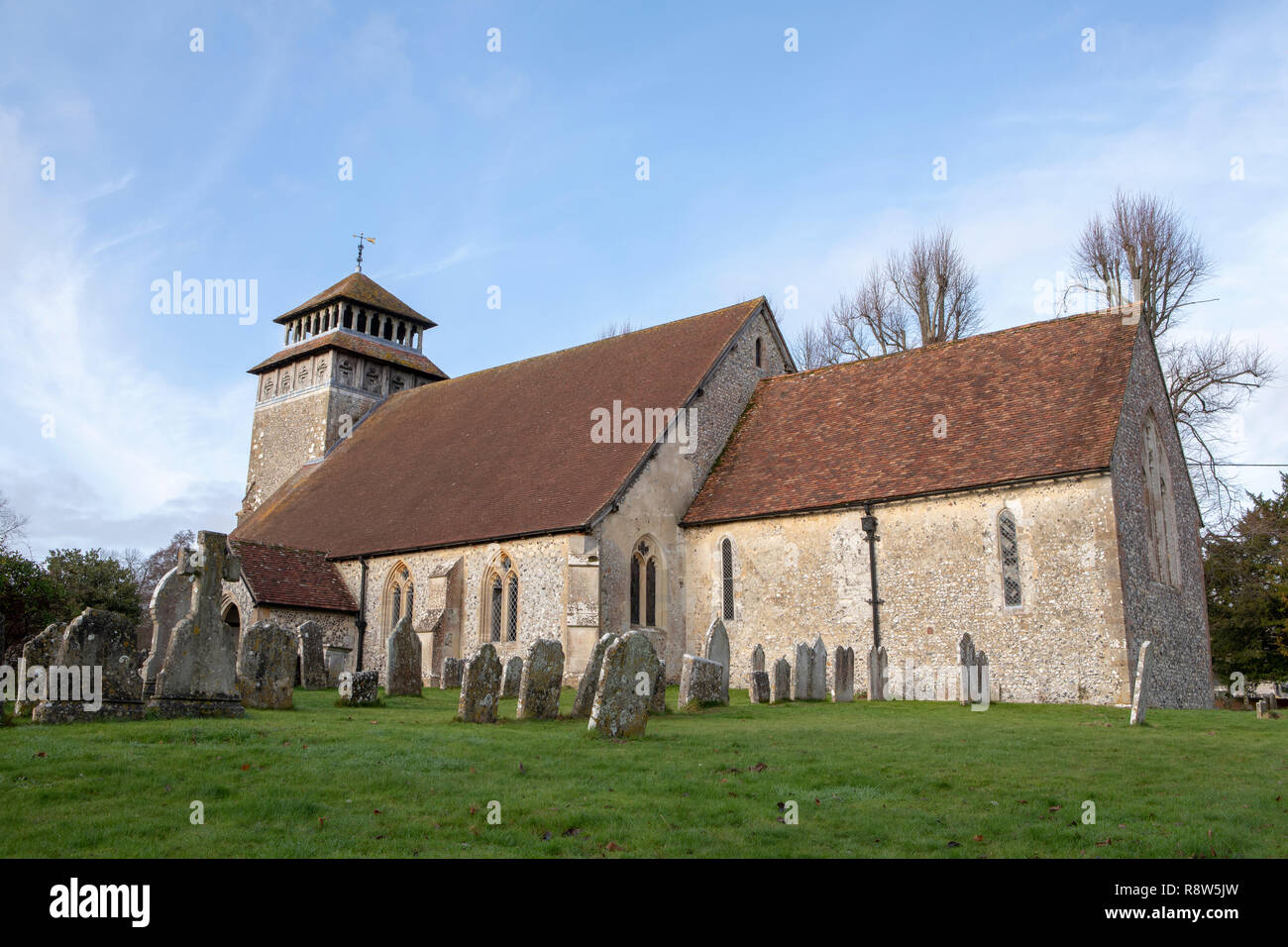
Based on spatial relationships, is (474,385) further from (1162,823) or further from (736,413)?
(1162,823)

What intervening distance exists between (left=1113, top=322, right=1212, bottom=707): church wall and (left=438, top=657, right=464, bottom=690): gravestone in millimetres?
12545

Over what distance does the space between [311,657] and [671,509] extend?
27.8 feet

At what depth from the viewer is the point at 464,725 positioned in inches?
455

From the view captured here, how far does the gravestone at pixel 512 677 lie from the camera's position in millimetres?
14719

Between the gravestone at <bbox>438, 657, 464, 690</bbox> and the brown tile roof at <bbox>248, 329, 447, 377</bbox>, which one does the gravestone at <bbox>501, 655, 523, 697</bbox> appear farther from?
the brown tile roof at <bbox>248, 329, 447, 377</bbox>

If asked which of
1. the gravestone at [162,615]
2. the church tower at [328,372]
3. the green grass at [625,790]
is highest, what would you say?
the church tower at [328,372]

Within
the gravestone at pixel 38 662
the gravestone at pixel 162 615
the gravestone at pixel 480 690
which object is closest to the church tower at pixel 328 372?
the gravestone at pixel 162 615

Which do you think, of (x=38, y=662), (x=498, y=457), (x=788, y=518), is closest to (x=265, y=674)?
(x=38, y=662)

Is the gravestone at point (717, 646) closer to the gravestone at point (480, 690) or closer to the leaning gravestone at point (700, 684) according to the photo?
the leaning gravestone at point (700, 684)

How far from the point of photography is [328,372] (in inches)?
1326

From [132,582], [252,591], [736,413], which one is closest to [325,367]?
[132,582]

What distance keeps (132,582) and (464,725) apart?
2048cm

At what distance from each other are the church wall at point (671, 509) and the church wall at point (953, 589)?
978mm

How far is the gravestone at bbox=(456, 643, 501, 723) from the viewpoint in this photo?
39.3 feet
